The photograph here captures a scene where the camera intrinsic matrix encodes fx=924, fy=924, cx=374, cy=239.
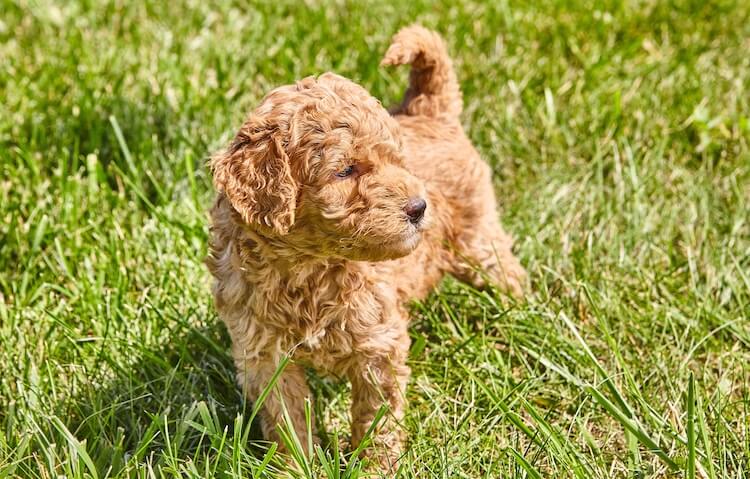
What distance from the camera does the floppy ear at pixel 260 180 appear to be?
2.95m

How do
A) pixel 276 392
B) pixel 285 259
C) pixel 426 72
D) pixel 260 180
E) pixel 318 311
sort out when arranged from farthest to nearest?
pixel 426 72 → pixel 276 392 → pixel 318 311 → pixel 285 259 → pixel 260 180

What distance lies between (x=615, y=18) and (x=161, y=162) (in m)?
3.22

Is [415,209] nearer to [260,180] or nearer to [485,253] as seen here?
[260,180]

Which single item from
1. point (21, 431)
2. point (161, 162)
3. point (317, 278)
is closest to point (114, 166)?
point (161, 162)

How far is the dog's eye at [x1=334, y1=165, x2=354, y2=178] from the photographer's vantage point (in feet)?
9.84

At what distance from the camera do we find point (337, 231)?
3018mm

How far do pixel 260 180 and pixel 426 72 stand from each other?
141 cm

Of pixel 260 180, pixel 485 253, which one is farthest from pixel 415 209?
pixel 485 253

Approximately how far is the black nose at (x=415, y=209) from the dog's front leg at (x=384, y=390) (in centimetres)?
59

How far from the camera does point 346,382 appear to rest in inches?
160

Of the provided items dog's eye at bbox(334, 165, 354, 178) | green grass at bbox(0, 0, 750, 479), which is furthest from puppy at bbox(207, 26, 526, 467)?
green grass at bbox(0, 0, 750, 479)

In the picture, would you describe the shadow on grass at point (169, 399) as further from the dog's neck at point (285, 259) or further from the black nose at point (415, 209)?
the black nose at point (415, 209)

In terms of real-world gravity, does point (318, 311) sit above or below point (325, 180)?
below

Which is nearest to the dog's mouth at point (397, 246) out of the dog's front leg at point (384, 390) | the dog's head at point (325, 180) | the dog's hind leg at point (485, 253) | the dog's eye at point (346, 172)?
the dog's head at point (325, 180)
